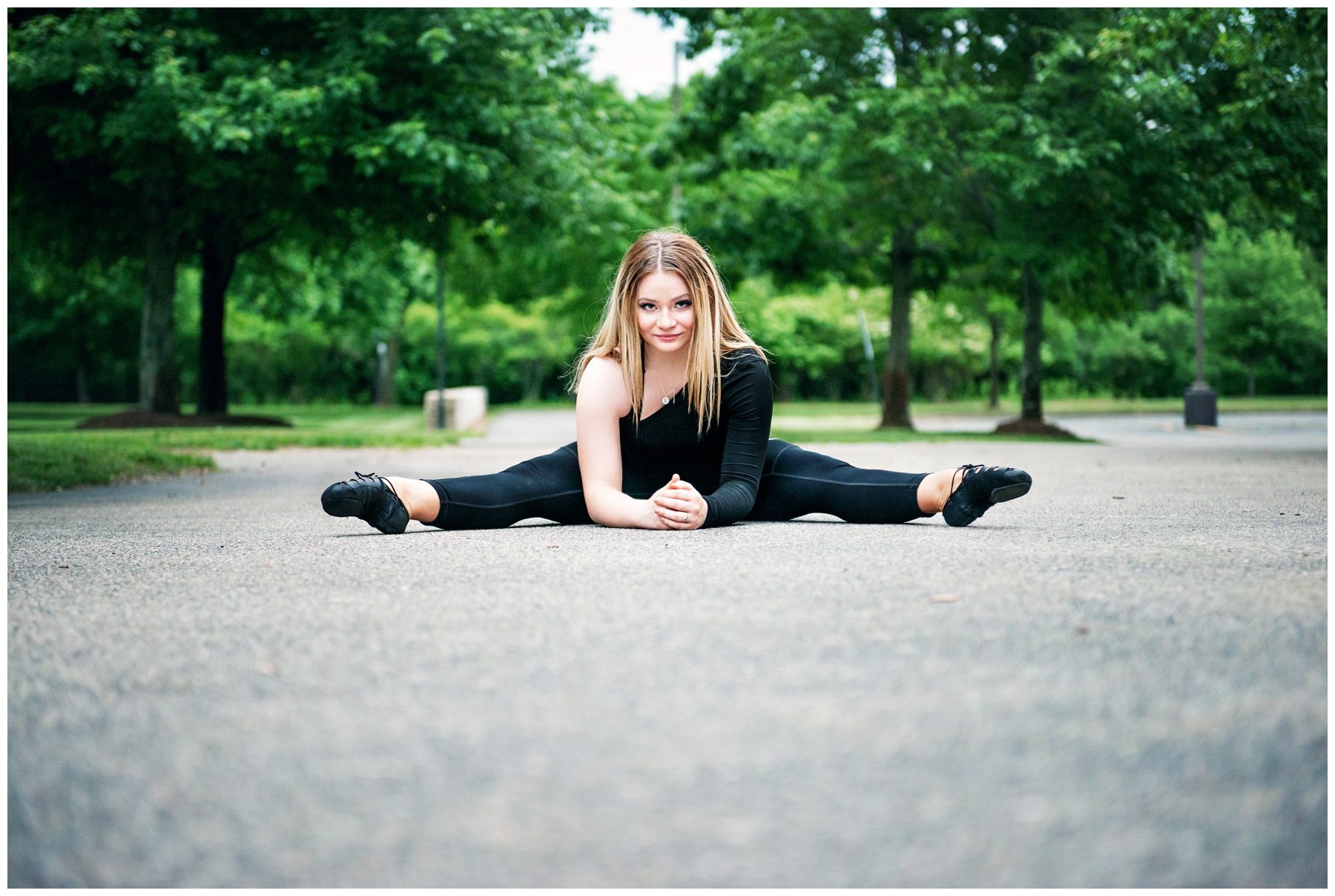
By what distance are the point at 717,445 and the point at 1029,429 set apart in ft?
48.2

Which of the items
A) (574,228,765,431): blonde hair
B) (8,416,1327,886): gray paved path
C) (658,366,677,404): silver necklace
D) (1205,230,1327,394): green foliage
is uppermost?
(1205,230,1327,394): green foliage

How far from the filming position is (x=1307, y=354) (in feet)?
140

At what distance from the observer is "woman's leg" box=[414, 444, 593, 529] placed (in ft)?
14.4

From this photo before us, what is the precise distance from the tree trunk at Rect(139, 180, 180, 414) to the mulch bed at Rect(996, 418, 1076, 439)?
12.7 meters

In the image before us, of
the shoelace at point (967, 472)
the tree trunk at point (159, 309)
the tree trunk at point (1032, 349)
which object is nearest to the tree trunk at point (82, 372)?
the tree trunk at point (159, 309)

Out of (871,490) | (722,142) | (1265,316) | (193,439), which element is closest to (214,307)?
(193,439)

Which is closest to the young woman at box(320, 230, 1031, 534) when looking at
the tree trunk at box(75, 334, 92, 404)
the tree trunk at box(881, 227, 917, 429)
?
the tree trunk at box(881, 227, 917, 429)

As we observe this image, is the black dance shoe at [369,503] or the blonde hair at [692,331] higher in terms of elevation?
the blonde hair at [692,331]

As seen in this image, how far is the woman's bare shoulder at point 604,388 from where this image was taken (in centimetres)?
439

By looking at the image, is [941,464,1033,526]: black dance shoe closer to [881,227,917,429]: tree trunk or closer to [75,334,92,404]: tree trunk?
[881,227,917,429]: tree trunk

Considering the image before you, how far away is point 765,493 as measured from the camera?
187 inches

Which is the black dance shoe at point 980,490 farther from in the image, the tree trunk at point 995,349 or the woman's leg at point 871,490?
the tree trunk at point 995,349

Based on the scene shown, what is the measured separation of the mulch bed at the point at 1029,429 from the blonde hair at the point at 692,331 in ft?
47.3

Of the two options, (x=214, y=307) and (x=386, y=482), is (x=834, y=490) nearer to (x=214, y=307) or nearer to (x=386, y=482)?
(x=386, y=482)
